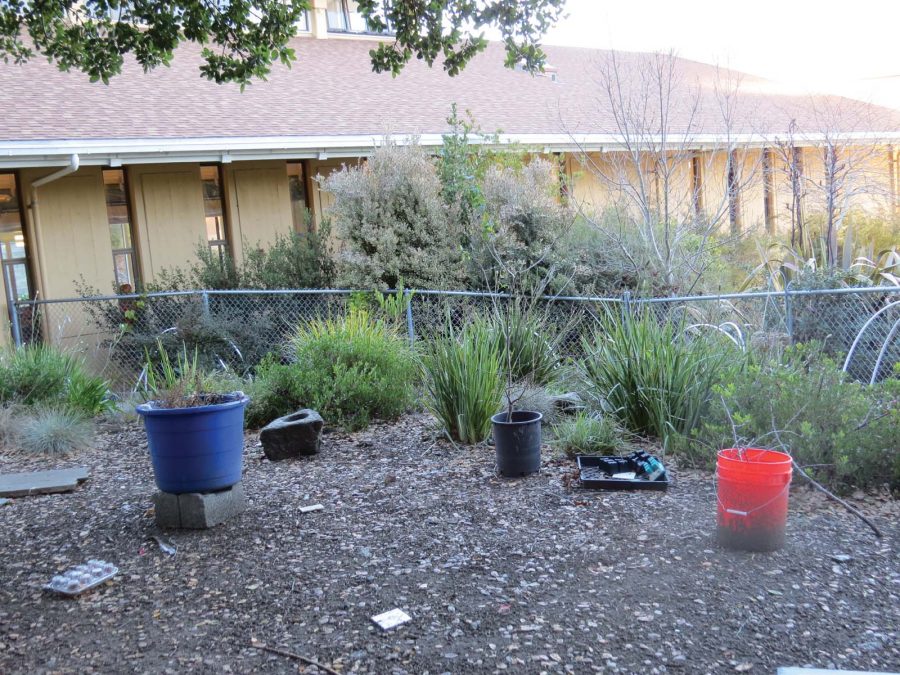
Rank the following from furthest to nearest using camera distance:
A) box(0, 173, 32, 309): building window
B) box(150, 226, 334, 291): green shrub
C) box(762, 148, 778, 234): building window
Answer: box(762, 148, 778, 234): building window → box(150, 226, 334, 291): green shrub → box(0, 173, 32, 309): building window

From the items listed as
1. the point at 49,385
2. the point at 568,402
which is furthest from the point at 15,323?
the point at 568,402

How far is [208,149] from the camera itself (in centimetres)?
1118

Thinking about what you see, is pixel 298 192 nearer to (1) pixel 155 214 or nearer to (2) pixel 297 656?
(1) pixel 155 214

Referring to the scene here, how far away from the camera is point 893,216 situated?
15.2 meters

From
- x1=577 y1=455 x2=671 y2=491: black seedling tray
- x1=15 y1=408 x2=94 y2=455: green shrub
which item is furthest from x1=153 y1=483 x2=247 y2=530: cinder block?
x1=15 y1=408 x2=94 y2=455: green shrub

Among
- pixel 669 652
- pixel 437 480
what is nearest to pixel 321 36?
pixel 437 480

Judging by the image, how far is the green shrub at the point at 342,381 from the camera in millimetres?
7777

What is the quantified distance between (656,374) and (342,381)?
2.76 meters

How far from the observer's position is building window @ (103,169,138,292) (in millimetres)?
11477

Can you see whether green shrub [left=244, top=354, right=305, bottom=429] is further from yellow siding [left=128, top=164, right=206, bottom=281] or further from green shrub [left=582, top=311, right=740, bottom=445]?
yellow siding [left=128, top=164, right=206, bottom=281]

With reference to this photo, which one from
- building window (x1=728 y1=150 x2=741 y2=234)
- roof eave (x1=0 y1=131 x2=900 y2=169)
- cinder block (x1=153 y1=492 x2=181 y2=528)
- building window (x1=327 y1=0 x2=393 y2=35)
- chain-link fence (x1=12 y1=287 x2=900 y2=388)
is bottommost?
cinder block (x1=153 y1=492 x2=181 y2=528)

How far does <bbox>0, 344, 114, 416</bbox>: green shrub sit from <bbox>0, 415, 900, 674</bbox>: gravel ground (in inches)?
108

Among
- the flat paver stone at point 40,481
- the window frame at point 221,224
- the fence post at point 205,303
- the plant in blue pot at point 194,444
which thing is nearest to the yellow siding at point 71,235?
the window frame at point 221,224

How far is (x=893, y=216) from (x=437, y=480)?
40.5ft
